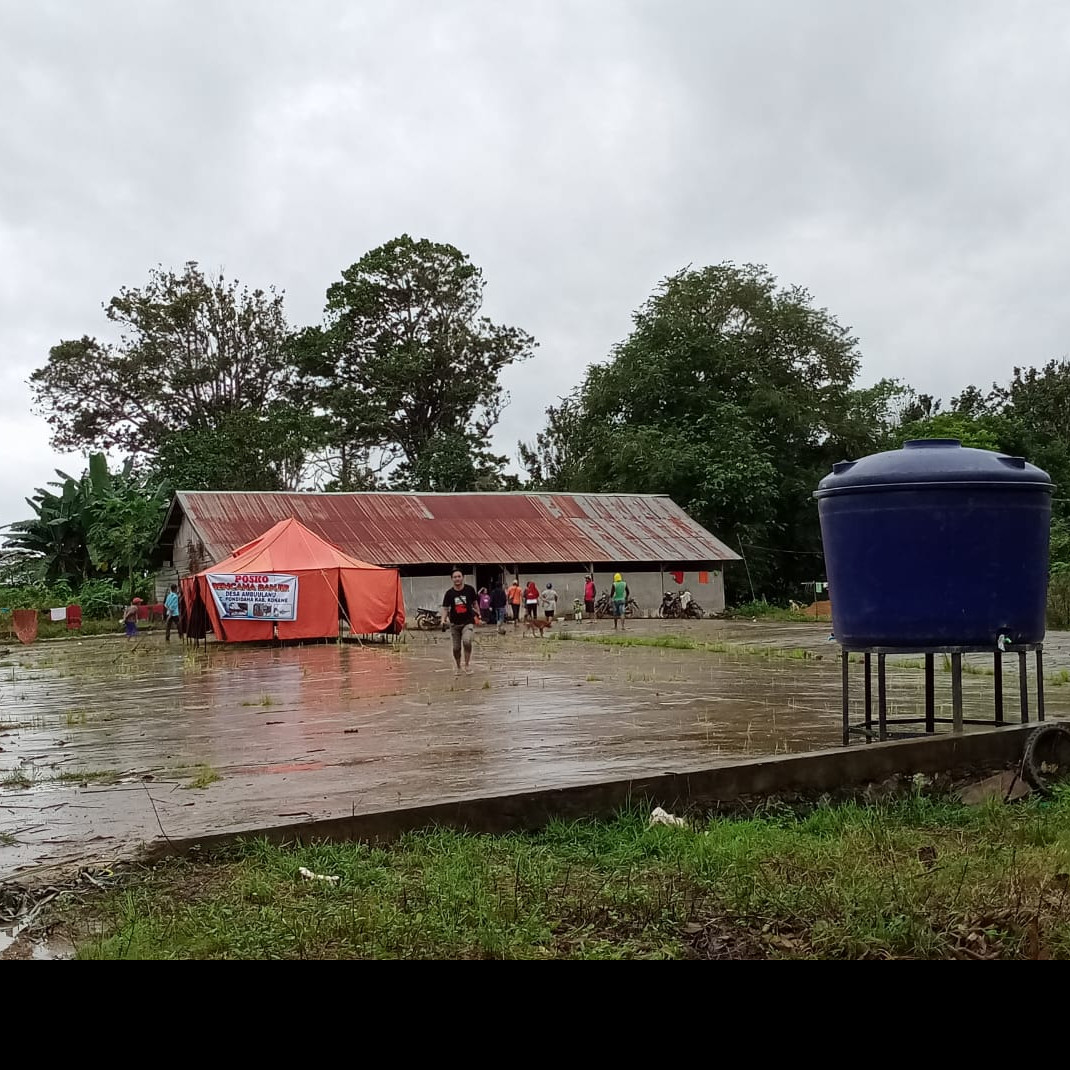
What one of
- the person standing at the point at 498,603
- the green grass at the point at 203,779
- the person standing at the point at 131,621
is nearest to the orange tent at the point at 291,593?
the person standing at the point at 131,621

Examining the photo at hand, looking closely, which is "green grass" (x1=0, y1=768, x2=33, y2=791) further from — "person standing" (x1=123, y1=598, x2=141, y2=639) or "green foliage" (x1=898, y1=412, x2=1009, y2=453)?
"green foliage" (x1=898, y1=412, x2=1009, y2=453)

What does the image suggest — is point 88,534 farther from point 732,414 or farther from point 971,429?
point 971,429

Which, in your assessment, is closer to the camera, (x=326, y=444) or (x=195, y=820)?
(x=195, y=820)

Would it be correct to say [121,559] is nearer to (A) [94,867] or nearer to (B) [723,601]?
(B) [723,601]

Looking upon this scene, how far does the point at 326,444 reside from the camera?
4947cm

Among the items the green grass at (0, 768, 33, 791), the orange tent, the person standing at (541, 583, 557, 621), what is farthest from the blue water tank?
the person standing at (541, 583, 557, 621)

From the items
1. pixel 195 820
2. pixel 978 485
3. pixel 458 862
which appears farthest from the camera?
pixel 978 485

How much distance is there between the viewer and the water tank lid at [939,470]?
740cm

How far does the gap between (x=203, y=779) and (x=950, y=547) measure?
500 cm

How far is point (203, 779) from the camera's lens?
23.8 feet

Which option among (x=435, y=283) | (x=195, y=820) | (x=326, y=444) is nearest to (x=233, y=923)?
(x=195, y=820)

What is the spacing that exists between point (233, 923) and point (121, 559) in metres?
38.0

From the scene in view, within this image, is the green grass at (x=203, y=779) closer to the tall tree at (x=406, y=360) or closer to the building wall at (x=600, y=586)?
the building wall at (x=600, y=586)

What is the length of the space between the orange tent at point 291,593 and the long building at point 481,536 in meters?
8.33
